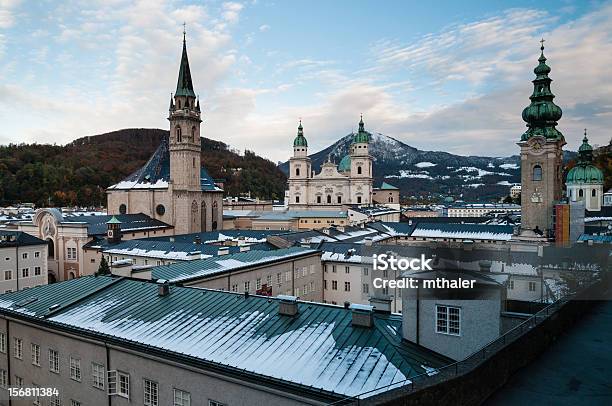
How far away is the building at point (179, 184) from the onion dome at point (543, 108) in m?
43.6

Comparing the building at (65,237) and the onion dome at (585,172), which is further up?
the onion dome at (585,172)

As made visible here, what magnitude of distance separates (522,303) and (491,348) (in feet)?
24.1

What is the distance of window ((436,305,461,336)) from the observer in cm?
1284

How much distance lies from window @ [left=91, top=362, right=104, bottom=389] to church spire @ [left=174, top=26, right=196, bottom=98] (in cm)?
5643

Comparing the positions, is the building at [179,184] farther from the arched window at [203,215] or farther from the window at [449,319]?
the window at [449,319]

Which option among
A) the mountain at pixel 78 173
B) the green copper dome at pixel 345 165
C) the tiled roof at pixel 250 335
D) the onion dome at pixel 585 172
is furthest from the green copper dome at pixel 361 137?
the tiled roof at pixel 250 335

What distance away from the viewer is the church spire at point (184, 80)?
67.9m

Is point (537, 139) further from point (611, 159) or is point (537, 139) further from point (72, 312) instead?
point (611, 159)

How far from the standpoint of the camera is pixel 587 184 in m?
83.8

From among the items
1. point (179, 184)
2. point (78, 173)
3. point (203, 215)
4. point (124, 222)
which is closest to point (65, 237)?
point (124, 222)

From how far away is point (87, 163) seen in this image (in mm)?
150125

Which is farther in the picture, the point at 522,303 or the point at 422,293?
the point at 522,303

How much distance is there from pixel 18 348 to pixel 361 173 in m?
100

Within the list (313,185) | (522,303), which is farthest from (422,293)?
(313,185)
